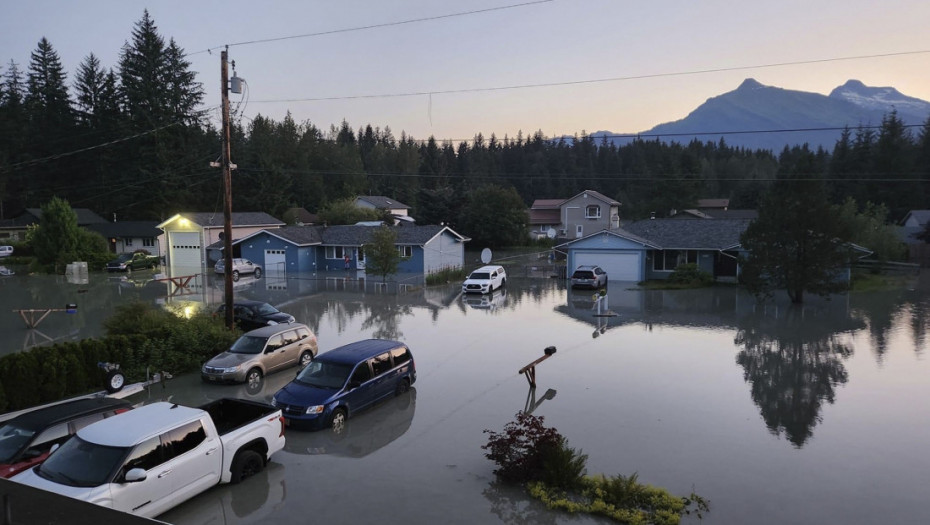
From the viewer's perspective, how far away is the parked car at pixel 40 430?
9.16 metres

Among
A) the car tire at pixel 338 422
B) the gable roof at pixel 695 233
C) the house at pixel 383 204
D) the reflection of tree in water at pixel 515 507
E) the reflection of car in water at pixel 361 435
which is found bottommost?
the reflection of tree in water at pixel 515 507

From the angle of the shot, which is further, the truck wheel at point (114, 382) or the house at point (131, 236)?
the house at point (131, 236)

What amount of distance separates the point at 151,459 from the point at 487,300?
78.6 feet

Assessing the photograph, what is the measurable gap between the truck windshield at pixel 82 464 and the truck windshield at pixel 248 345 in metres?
8.13

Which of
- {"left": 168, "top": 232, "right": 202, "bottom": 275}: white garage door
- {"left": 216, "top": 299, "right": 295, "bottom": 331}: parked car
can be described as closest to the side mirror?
{"left": 216, "top": 299, "right": 295, "bottom": 331}: parked car

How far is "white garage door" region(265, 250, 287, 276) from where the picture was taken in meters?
45.8

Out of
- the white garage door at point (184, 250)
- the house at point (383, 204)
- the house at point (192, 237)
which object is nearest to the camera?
the house at point (192, 237)

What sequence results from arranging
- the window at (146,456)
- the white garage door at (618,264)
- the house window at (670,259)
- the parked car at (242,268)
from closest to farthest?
the window at (146,456)
the house window at (670,259)
the white garage door at (618,264)
the parked car at (242,268)

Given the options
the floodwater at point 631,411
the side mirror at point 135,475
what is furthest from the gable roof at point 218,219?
the side mirror at point 135,475

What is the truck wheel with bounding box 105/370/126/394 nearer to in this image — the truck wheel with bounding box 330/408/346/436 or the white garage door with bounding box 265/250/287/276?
the truck wheel with bounding box 330/408/346/436

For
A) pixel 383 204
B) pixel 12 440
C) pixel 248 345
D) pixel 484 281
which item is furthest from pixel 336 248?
pixel 12 440

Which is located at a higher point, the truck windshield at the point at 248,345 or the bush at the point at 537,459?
the truck windshield at the point at 248,345

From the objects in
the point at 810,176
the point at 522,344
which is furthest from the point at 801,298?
the point at 522,344

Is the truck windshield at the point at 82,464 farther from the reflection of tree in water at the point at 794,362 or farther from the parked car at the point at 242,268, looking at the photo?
the parked car at the point at 242,268
